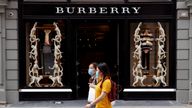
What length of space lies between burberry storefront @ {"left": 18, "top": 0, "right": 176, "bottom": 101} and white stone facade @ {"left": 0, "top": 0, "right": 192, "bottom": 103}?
0.62ft

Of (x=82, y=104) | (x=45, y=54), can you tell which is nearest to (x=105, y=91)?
(x=82, y=104)

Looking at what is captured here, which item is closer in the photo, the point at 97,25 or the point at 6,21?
the point at 6,21

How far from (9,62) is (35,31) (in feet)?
4.19

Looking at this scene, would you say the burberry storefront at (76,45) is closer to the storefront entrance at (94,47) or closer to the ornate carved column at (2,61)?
the storefront entrance at (94,47)

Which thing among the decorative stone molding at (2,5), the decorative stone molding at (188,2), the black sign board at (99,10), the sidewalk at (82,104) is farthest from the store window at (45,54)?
the decorative stone molding at (188,2)

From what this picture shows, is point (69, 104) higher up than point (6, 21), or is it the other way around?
point (6, 21)

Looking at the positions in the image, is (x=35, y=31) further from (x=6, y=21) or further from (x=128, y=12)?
(x=128, y=12)

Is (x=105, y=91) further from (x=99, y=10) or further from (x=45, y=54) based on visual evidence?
(x=45, y=54)

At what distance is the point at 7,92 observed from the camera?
16.3 meters

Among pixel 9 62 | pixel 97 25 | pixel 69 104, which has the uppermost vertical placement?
pixel 97 25

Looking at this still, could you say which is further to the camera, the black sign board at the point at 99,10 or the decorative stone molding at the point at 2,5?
the black sign board at the point at 99,10

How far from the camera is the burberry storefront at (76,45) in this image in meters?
16.5

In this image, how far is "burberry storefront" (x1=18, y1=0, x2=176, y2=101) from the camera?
16500 mm

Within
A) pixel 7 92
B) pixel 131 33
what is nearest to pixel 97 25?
pixel 131 33
